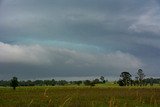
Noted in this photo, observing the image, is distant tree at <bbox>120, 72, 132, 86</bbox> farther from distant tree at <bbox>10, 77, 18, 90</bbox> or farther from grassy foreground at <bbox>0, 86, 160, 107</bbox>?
grassy foreground at <bbox>0, 86, 160, 107</bbox>

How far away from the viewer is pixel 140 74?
188m

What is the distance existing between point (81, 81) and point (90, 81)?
87.3 ft

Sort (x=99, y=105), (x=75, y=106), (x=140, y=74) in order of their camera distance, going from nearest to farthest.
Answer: (x=75, y=106)
(x=99, y=105)
(x=140, y=74)

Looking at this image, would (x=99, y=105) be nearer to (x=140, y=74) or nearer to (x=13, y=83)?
(x=13, y=83)

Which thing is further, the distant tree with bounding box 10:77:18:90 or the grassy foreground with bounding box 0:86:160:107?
the distant tree with bounding box 10:77:18:90

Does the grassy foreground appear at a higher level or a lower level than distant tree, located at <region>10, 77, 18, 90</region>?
lower

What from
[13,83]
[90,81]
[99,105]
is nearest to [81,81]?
[90,81]

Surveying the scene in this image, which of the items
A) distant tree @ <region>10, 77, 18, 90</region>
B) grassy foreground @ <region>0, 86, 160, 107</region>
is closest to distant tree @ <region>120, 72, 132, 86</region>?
distant tree @ <region>10, 77, 18, 90</region>

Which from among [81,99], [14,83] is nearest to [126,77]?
[14,83]

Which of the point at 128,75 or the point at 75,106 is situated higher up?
the point at 128,75

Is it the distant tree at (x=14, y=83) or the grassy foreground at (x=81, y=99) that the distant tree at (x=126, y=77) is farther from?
the grassy foreground at (x=81, y=99)

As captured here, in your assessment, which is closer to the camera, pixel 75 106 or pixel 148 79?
pixel 75 106

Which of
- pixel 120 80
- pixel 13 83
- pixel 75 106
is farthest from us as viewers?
pixel 120 80

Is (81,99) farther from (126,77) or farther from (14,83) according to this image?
(126,77)
